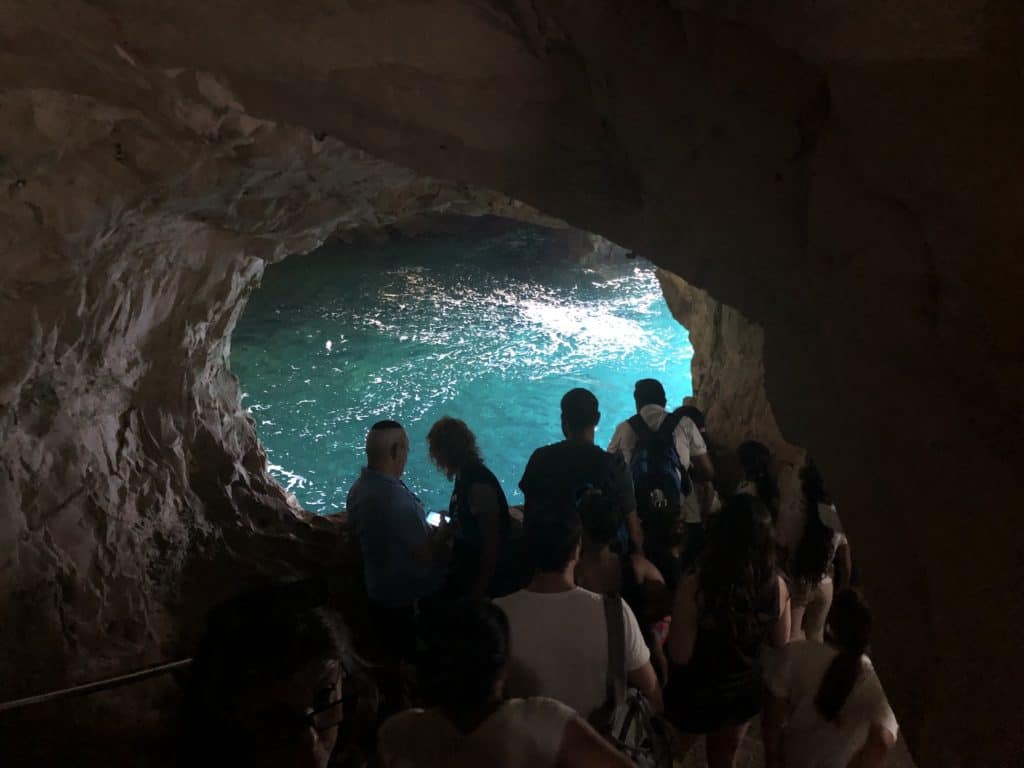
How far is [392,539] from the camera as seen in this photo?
2.52 meters

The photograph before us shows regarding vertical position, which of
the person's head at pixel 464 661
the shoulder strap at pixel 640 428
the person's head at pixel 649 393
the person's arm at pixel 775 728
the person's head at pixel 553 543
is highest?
the person's head at pixel 649 393

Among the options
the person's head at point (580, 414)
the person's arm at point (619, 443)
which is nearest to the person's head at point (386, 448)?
the person's head at point (580, 414)

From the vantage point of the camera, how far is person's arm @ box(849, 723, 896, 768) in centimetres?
171

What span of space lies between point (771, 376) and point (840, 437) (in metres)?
0.39

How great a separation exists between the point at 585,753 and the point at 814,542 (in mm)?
1717

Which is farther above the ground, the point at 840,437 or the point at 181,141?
the point at 181,141

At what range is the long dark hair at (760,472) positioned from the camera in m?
2.91

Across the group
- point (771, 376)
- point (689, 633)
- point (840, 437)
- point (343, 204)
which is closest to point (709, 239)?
point (771, 376)

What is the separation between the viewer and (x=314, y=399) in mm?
8148

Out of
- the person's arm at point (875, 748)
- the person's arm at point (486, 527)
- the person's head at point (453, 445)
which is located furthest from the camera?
the person's head at point (453, 445)

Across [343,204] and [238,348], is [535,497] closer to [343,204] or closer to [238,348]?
[343,204]

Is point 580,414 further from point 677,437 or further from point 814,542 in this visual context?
point 814,542

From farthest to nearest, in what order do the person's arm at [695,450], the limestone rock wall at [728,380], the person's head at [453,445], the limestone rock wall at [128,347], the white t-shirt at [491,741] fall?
the limestone rock wall at [728,380]
the person's arm at [695,450]
the person's head at [453,445]
the limestone rock wall at [128,347]
the white t-shirt at [491,741]

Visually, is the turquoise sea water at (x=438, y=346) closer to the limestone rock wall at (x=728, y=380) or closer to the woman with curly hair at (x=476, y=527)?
the limestone rock wall at (x=728, y=380)
